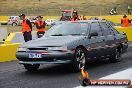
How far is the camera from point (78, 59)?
415 inches

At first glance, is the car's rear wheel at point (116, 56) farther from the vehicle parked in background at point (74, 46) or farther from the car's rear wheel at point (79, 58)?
the car's rear wheel at point (79, 58)

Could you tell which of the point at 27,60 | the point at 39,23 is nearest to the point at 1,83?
the point at 27,60

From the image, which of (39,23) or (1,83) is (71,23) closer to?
(1,83)

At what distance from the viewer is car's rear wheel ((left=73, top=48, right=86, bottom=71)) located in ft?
34.2

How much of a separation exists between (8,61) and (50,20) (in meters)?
41.7

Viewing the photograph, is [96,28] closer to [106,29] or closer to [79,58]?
[106,29]

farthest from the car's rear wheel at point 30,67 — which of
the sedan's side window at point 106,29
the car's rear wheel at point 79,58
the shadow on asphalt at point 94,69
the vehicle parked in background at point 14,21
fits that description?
the vehicle parked in background at point 14,21

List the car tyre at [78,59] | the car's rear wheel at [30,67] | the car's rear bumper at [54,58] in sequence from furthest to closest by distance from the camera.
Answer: the car's rear wheel at [30,67]
the car tyre at [78,59]
the car's rear bumper at [54,58]

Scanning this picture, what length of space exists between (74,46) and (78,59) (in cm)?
37

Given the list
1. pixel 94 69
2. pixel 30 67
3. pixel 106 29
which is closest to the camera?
pixel 30 67

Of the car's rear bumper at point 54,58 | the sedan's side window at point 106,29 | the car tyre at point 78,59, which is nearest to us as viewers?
the car's rear bumper at point 54,58

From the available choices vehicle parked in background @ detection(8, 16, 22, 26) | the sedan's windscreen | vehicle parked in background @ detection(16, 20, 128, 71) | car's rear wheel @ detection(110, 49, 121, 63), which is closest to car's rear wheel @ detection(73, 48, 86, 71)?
vehicle parked in background @ detection(16, 20, 128, 71)

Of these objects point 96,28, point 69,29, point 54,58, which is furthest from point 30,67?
point 96,28

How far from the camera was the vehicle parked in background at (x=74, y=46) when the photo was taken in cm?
1014
